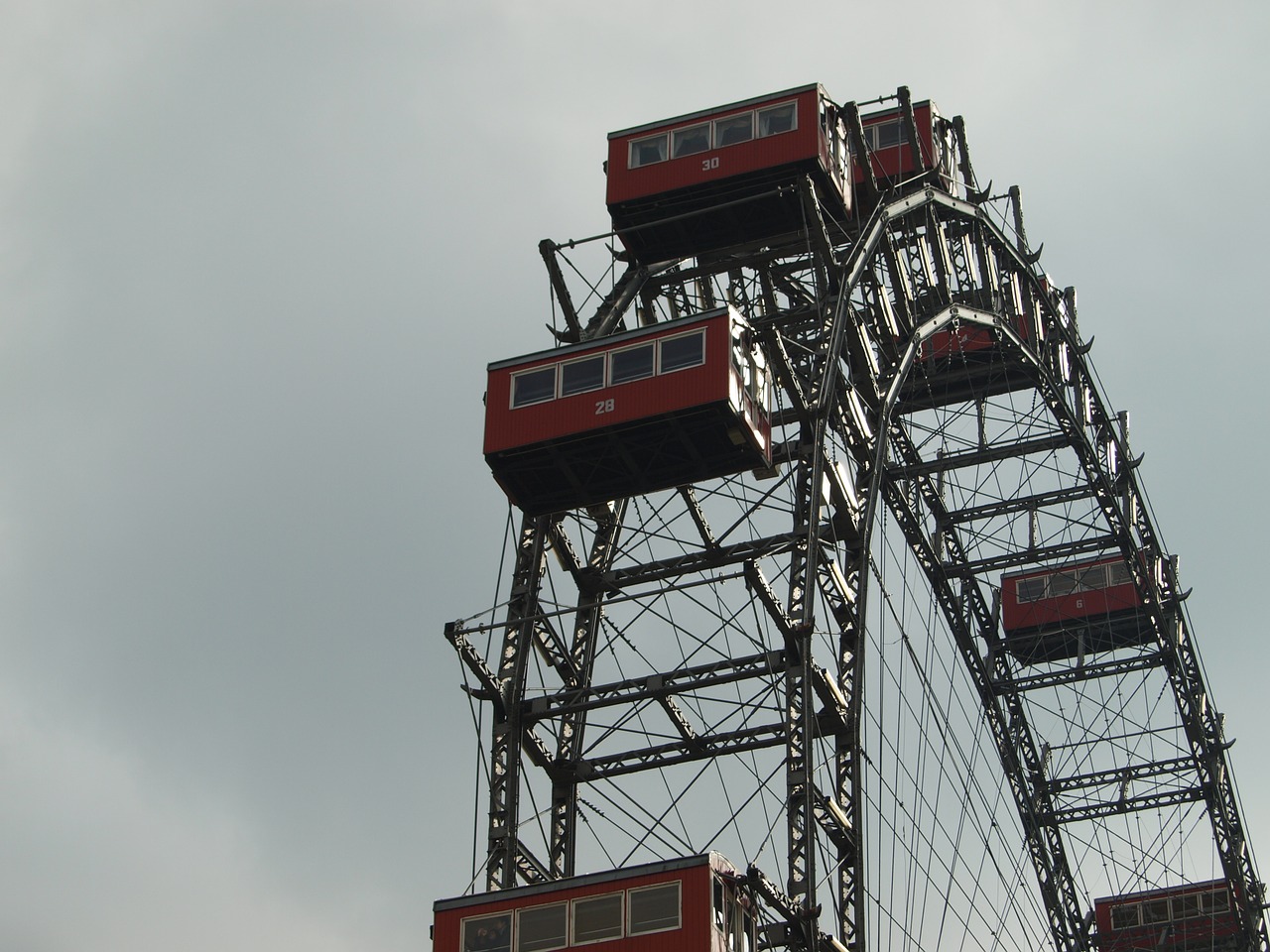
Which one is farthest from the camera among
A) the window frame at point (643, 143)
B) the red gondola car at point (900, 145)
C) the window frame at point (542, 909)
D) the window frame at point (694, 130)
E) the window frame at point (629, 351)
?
the red gondola car at point (900, 145)

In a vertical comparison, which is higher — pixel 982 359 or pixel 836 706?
pixel 982 359

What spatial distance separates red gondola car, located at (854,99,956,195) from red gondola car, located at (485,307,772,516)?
14403mm

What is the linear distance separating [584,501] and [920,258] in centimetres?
1502

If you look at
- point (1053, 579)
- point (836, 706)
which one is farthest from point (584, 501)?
point (1053, 579)

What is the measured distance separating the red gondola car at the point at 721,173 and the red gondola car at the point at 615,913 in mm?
16449

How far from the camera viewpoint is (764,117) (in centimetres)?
4697

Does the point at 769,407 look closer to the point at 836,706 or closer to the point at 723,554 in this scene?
the point at 723,554

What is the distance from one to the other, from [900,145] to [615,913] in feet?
86.9

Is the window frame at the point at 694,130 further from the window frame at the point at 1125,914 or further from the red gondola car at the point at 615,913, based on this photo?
the window frame at the point at 1125,914

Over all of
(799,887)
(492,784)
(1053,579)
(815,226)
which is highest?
(1053,579)

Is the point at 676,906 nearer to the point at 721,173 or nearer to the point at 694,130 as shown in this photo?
the point at 721,173

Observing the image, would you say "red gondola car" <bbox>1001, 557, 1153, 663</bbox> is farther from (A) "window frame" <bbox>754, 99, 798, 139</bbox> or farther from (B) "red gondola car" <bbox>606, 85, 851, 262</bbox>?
(A) "window frame" <bbox>754, 99, 798, 139</bbox>

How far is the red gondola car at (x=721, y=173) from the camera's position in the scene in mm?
46406

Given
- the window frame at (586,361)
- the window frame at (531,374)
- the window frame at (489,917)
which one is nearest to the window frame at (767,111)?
the window frame at (586,361)
